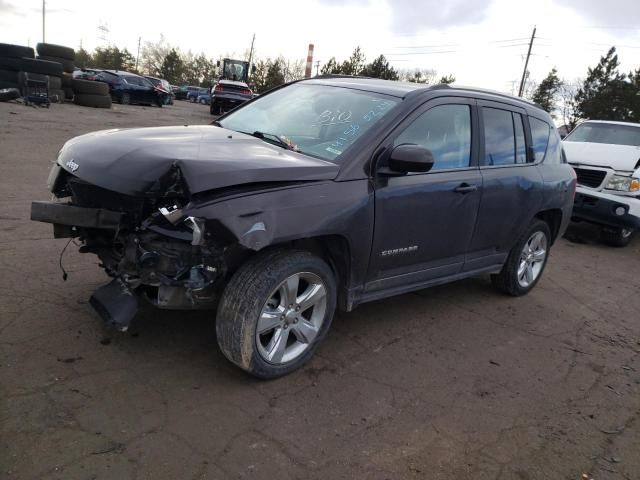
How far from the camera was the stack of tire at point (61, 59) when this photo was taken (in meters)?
19.4

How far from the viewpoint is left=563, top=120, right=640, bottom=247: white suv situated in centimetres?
783

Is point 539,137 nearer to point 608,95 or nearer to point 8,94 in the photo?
point 8,94

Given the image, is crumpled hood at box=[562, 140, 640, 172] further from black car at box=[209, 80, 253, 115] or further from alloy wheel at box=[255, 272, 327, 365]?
black car at box=[209, 80, 253, 115]

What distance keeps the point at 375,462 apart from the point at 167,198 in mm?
1795

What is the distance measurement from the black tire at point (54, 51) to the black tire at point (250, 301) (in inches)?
827

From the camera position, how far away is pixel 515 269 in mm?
5008

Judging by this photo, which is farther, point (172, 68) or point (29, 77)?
point (172, 68)

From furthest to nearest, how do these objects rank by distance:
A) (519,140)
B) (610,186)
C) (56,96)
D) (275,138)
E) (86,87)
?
(86,87) → (56,96) → (610,186) → (519,140) → (275,138)

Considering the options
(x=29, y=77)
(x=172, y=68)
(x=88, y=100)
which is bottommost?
(x=88, y=100)

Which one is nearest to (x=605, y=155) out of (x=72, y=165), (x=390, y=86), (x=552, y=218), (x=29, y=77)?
(x=552, y=218)

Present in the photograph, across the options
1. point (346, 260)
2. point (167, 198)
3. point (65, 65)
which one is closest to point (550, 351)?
point (346, 260)

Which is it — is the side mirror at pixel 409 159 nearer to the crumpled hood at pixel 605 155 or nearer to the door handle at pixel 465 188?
the door handle at pixel 465 188

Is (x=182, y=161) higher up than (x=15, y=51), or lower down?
lower down

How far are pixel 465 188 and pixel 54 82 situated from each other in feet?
62.4
